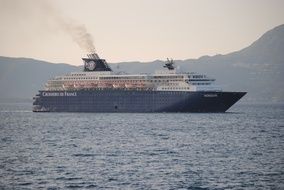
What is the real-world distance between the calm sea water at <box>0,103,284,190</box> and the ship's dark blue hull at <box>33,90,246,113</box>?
3411 centimetres

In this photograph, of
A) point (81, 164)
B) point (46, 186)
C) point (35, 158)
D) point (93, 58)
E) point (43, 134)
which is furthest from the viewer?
point (93, 58)

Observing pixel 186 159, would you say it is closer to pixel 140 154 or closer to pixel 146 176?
pixel 140 154

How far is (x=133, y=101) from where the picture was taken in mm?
134500

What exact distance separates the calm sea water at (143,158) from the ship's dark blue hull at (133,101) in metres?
34.1

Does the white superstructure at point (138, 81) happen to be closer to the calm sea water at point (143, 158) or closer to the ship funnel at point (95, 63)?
the ship funnel at point (95, 63)

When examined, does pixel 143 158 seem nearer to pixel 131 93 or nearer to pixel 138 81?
pixel 131 93

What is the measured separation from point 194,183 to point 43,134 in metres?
41.3

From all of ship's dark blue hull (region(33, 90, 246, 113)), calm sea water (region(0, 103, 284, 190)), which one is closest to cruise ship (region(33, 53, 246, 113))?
ship's dark blue hull (region(33, 90, 246, 113))

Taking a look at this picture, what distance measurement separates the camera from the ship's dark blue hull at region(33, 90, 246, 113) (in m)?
126

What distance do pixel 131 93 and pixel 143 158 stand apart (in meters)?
76.1

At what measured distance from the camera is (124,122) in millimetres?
105438

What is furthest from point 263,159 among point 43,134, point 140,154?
point 43,134

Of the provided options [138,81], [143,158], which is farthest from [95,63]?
[143,158]

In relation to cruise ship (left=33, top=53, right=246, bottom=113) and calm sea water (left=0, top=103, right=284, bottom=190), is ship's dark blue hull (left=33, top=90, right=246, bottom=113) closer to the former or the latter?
cruise ship (left=33, top=53, right=246, bottom=113)
